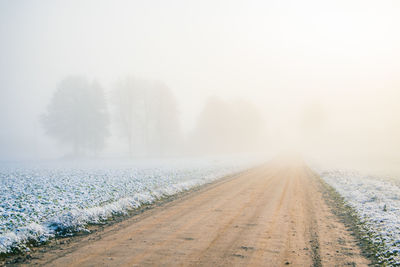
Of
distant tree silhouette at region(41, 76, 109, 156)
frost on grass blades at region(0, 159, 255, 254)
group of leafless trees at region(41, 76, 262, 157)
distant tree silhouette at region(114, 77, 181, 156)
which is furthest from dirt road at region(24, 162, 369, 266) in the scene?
distant tree silhouette at region(114, 77, 181, 156)

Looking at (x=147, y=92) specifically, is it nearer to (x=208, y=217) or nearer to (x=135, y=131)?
(x=135, y=131)

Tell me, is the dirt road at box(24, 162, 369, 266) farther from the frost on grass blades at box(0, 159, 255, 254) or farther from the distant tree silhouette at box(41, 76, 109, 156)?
the distant tree silhouette at box(41, 76, 109, 156)

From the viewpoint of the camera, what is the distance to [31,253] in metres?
6.45

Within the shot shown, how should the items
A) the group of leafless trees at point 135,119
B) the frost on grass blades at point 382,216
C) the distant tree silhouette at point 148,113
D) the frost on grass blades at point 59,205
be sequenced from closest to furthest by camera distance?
the frost on grass blades at point 382,216
the frost on grass blades at point 59,205
the group of leafless trees at point 135,119
the distant tree silhouette at point 148,113

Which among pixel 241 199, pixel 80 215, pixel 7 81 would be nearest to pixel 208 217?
pixel 241 199

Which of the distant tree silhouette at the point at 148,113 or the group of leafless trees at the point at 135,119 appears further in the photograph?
the distant tree silhouette at the point at 148,113

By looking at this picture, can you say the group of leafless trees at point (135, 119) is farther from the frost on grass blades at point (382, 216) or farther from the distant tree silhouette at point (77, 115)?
the frost on grass blades at point (382, 216)

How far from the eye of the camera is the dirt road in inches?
225

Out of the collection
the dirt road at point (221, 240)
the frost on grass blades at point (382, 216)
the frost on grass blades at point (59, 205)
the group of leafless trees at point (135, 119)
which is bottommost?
the frost on grass blades at point (382, 216)

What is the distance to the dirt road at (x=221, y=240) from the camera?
5727mm

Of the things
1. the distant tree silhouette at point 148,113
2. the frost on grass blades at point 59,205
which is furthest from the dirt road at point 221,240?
the distant tree silhouette at point 148,113

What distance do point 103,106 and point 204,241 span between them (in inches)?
1861

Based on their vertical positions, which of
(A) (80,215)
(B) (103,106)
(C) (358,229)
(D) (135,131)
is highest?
(B) (103,106)

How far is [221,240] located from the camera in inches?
273
